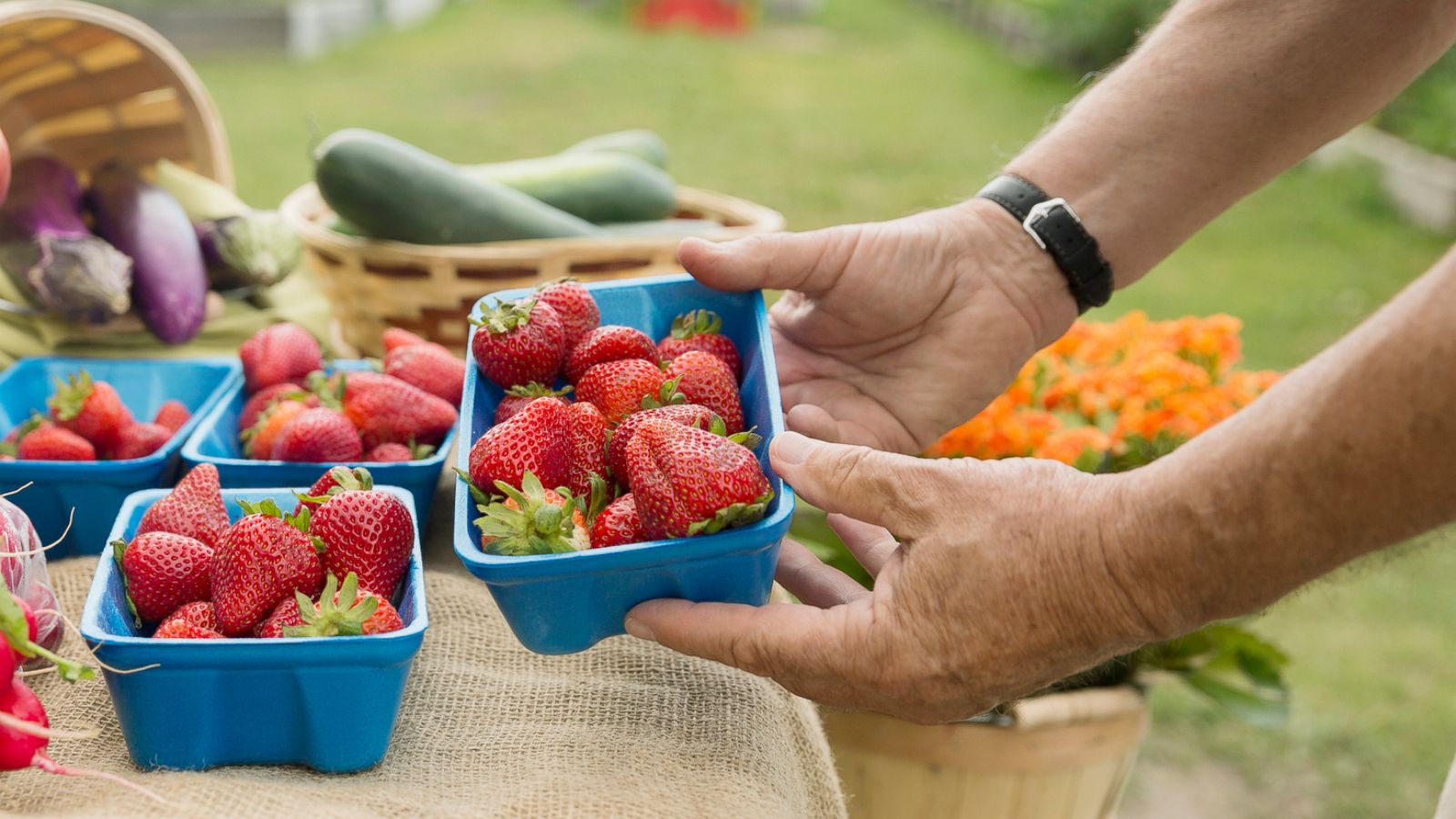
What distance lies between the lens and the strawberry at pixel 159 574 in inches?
46.7

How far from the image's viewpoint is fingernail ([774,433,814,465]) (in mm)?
1176

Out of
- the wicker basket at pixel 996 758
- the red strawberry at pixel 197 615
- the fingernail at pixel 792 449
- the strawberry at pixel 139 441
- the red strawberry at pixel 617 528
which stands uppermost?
the fingernail at pixel 792 449

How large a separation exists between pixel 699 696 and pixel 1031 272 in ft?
2.55

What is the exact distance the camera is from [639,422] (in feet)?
4.12

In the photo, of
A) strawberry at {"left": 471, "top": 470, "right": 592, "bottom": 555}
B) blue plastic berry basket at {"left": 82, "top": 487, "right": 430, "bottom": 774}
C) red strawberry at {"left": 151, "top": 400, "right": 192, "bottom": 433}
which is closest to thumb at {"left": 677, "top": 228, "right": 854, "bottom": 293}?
strawberry at {"left": 471, "top": 470, "right": 592, "bottom": 555}

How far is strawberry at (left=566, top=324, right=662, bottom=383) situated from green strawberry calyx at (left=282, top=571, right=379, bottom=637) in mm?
396

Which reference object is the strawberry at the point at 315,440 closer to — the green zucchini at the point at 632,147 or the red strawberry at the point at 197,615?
the red strawberry at the point at 197,615

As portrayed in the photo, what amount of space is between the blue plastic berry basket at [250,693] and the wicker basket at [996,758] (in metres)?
0.83

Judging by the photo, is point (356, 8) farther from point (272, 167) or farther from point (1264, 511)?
point (1264, 511)

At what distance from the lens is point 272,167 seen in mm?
5879

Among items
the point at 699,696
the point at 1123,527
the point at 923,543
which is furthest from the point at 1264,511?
the point at 699,696

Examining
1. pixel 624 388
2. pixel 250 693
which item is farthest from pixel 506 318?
pixel 250 693

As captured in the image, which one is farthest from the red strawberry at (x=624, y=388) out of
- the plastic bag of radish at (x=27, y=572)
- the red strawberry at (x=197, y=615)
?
the plastic bag of radish at (x=27, y=572)

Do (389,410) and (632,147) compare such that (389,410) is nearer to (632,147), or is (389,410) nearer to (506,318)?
(506,318)
